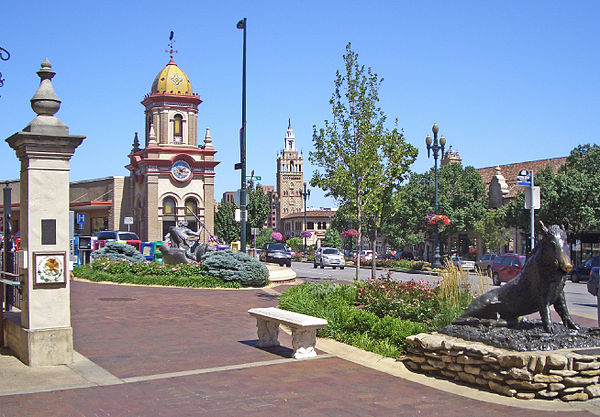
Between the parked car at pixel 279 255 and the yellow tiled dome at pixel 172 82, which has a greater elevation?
the yellow tiled dome at pixel 172 82

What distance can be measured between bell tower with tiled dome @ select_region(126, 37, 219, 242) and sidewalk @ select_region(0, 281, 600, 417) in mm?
45203

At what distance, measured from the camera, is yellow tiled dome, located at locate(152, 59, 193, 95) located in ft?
189

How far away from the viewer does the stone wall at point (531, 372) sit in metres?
7.60

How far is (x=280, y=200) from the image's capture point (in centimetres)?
17362

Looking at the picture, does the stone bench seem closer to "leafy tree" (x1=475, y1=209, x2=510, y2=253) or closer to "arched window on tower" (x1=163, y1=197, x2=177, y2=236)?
"leafy tree" (x1=475, y1=209, x2=510, y2=253)

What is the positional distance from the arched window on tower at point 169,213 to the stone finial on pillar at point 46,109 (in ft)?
157

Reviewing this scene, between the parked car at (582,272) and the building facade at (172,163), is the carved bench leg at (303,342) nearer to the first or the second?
the parked car at (582,272)

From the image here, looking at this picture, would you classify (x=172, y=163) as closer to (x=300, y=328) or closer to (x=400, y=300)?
(x=400, y=300)

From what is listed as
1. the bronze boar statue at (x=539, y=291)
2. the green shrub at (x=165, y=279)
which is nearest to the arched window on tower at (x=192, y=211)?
the green shrub at (x=165, y=279)

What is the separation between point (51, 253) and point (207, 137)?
5126cm

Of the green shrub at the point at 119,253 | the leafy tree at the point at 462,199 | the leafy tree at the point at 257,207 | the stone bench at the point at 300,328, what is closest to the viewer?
the stone bench at the point at 300,328

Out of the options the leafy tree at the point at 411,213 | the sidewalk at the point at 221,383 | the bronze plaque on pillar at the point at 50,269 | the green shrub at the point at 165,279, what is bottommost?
the sidewalk at the point at 221,383

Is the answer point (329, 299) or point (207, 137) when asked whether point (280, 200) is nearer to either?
point (207, 137)

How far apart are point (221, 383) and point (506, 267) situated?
23.6 metres
